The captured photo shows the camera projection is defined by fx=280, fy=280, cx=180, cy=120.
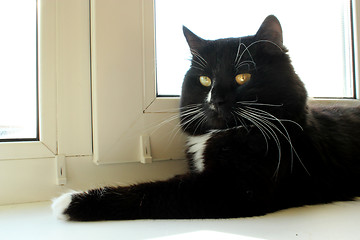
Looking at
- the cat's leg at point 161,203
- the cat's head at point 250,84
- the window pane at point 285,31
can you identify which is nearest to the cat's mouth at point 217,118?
the cat's head at point 250,84

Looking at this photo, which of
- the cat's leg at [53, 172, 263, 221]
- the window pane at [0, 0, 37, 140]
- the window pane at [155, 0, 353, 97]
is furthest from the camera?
the window pane at [155, 0, 353, 97]

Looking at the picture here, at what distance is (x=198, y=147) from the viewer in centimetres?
101

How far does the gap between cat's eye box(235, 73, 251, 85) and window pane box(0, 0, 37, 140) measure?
0.69m

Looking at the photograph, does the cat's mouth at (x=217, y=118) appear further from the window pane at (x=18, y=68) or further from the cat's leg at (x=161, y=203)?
the window pane at (x=18, y=68)

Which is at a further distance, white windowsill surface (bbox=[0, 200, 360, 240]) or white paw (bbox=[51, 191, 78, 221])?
white paw (bbox=[51, 191, 78, 221])

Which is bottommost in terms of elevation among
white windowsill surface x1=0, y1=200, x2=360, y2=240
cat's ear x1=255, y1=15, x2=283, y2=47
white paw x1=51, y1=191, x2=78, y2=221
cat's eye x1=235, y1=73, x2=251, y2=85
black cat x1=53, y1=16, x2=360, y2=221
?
white windowsill surface x1=0, y1=200, x2=360, y2=240

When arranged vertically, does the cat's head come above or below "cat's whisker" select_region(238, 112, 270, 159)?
above

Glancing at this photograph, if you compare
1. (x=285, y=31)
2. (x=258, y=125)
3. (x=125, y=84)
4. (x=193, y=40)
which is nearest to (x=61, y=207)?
(x=125, y=84)

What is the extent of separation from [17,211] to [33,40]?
22.2 inches

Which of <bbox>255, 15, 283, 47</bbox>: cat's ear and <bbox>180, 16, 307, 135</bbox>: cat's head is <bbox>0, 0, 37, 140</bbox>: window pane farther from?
<bbox>255, 15, 283, 47</bbox>: cat's ear

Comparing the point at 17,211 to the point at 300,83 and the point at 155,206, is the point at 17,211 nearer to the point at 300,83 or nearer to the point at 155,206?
the point at 155,206

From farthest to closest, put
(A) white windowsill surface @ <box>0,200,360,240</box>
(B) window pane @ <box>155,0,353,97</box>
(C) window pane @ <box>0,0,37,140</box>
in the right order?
(B) window pane @ <box>155,0,353,97</box>, (C) window pane @ <box>0,0,37,140</box>, (A) white windowsill surface @ <box>0,200,360,240</box>

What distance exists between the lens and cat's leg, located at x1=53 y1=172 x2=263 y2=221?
0.71 m

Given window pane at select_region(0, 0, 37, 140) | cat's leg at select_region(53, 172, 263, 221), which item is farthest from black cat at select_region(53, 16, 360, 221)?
window pane at select_region(0, 0, 37, 140)
